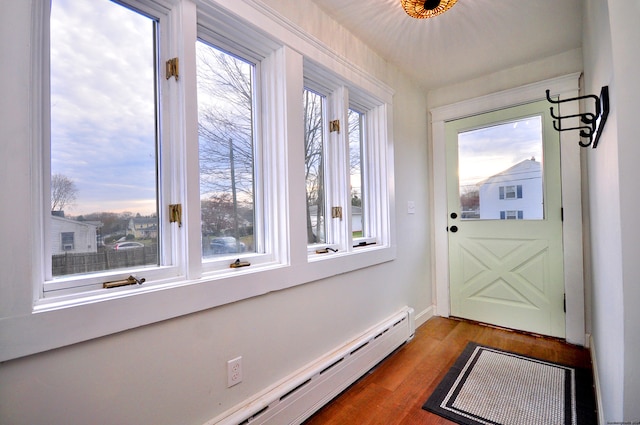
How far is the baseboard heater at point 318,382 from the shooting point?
1.31 metres

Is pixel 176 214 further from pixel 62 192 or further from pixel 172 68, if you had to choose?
pixel 172 68

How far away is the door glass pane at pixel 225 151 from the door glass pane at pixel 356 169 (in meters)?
0.98

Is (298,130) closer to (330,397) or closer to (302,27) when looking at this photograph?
(302,27)

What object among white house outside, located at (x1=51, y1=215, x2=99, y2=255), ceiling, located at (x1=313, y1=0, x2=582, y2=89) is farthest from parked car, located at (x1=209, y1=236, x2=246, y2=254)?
ceiling, located at (x1=313, y1=0, x2=582, y2=89)

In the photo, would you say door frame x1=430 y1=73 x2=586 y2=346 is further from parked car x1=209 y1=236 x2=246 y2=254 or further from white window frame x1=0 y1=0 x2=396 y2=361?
parked car x1=209 y1=236 x2=246 y2=254

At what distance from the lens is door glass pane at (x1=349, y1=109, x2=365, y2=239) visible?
2332mm

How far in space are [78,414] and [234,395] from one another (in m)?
0.58

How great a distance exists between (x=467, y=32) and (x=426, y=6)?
0.72m

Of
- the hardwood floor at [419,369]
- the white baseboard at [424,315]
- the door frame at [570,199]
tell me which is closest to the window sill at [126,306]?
the hardwood floor at [419,369]

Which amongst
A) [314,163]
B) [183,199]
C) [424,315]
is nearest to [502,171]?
[424,315]

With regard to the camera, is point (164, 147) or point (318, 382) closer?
point (164, 147)

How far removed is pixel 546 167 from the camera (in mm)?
2498

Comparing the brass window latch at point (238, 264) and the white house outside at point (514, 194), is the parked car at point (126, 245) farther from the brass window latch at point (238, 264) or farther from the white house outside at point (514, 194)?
the white house outside at point (514, 194)

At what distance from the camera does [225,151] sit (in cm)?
145
